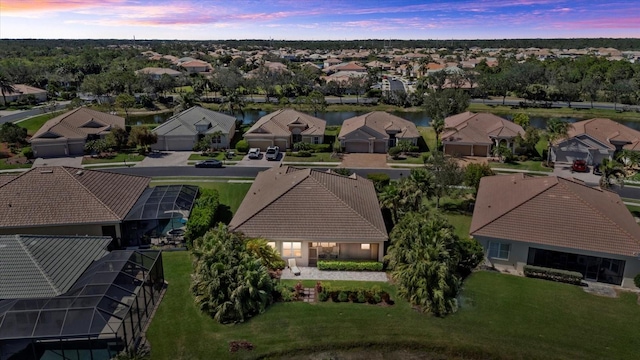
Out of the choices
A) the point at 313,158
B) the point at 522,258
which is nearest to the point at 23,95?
the point at 313,158

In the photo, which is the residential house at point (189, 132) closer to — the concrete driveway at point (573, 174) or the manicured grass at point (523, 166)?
the manicured grass at point (523, 166)

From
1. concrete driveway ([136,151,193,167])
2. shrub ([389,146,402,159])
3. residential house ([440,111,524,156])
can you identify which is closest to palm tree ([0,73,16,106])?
concrete driveway ([136,151,193,167])

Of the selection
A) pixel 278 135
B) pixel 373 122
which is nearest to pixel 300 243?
pixel 278 135

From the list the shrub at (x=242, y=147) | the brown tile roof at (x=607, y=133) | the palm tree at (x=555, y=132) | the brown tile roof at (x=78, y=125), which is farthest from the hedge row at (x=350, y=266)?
the brown tile roof at (x=78, y=125)

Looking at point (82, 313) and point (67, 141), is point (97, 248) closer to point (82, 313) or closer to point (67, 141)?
point (82, 313)

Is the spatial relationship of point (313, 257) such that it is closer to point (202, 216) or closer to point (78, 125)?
point (202, 216)

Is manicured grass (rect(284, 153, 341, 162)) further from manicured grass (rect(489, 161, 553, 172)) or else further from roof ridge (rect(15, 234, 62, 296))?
roof ridge (rect(15, 234, 62, 296))

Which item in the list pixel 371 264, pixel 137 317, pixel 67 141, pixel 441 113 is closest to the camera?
pixel 137 317
